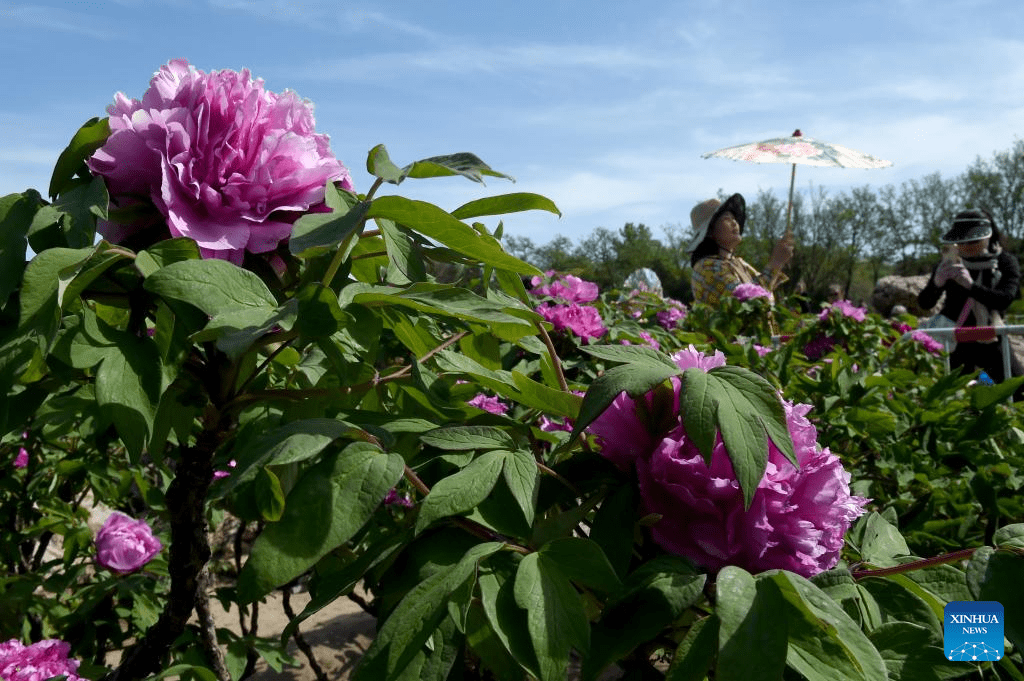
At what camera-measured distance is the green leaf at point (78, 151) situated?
98 cm

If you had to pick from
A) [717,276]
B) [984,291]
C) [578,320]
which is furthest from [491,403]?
[984,291]

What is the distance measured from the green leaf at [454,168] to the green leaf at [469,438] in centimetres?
27

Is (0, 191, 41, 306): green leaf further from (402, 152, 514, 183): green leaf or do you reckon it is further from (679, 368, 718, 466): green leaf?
(679, 368, 718, 466): green leaf

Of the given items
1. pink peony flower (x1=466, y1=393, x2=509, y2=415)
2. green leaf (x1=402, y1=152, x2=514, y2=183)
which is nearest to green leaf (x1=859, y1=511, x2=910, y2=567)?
green leaf (x1=402, y1=152, x2=514, y2=183)

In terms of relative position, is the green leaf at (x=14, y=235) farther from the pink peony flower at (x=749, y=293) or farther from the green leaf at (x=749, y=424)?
the pink peony flower at (x=749, y=293)

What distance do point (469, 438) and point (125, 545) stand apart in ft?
7.28

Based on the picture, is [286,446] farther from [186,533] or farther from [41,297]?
[186,533]

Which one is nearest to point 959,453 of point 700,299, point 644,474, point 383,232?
point 644,474

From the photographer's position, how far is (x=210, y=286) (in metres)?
0.82

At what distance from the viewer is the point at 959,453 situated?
2.17 m

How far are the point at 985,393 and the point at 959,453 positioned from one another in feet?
0.56

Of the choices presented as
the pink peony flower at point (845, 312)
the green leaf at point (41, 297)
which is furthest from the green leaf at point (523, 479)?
the pink peony flower at point (845, 312)

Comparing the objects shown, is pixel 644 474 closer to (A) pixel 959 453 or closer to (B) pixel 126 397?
(B) pixel 126 397

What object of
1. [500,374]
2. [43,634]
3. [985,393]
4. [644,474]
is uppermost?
[500,374]
